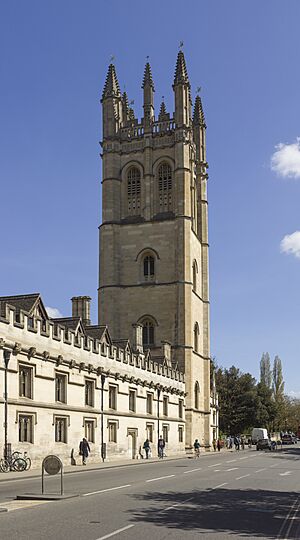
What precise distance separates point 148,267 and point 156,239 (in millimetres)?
2900

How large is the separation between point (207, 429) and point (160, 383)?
59.1 ft

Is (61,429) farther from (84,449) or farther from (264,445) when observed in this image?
(264,445)

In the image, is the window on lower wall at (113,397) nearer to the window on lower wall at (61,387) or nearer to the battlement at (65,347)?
the battlement at (65,347)

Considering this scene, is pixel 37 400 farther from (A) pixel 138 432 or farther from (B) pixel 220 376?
(B) pixel 220 376

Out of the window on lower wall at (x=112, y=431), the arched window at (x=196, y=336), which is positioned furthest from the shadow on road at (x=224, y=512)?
the arched window at (x=196, y=336)

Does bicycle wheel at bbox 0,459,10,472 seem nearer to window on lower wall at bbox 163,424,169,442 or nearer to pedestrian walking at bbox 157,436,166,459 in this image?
pedestrian walking at bbox 157,436,166,459

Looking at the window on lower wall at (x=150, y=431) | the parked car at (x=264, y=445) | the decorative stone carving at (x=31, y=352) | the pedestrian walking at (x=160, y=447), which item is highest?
the decorative stone carving at (x=31, y=352)

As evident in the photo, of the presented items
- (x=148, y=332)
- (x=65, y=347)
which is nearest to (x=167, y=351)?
(x=148, y=332)

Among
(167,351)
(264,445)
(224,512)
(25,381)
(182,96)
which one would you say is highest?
(182,96)

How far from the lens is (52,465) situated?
17.8m

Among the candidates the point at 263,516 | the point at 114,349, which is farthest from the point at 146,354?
the point at 263,516

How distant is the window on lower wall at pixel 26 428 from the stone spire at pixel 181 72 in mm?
48733

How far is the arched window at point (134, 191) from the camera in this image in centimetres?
7394

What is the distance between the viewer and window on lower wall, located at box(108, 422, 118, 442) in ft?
145
